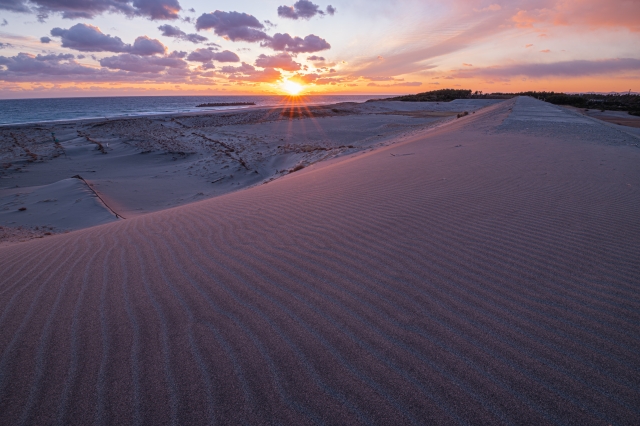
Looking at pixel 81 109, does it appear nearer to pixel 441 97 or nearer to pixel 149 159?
pixel 149 159

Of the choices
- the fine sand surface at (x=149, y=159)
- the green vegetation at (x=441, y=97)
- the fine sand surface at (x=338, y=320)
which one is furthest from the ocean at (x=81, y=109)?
the fine sand surface at (x=338, y=320)

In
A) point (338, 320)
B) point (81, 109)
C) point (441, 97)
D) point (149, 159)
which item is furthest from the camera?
point (81, 109)

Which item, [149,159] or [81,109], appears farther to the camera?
[81,109]

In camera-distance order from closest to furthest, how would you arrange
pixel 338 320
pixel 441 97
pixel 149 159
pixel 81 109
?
pixel 338 320 → pixel 149 159 → pixel 441 97 → pixel 81 109

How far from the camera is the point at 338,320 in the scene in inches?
82.9

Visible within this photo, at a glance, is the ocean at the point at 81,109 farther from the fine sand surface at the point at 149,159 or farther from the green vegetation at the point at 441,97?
the green vegetation at the point at 441,97

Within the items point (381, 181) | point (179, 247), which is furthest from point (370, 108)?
point (179, 247)

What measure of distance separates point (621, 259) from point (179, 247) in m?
4.07

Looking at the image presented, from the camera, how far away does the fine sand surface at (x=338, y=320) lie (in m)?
1.56

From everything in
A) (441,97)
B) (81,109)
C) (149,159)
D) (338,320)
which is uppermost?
(441,97)

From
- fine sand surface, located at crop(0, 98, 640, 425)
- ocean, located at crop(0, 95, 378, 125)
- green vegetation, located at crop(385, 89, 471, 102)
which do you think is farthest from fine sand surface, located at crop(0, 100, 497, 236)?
green vegetation, located at crop(385, 89, 471, 102)

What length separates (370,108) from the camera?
35.0 m

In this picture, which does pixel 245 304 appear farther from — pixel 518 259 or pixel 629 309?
pixel 629 309

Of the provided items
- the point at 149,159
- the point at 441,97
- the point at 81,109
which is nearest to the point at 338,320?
the point at 149,159
